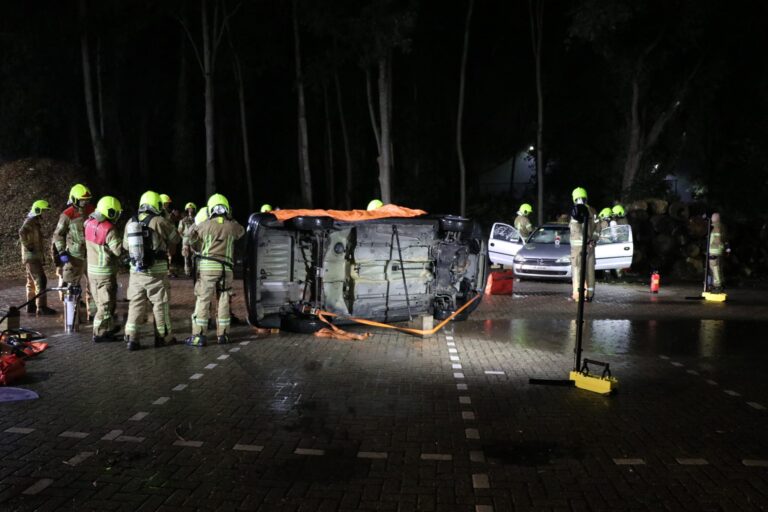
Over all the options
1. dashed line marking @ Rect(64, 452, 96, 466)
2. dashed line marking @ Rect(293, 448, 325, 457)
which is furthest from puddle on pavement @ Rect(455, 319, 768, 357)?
dashed line marking @ Rect(64, 452, 96, 466)

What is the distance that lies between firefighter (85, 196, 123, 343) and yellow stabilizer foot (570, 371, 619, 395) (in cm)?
624

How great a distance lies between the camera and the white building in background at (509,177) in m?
40.0

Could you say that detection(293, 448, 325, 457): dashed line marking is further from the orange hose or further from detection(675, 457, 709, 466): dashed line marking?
the orange hose

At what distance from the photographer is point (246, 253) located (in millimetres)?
7938

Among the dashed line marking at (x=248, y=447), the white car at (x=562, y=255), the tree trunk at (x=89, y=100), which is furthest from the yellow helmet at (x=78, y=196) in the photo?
the tree trunk at (x=89, y=100)

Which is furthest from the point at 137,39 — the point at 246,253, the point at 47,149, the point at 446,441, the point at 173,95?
the point at 446,441

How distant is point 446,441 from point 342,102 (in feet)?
107

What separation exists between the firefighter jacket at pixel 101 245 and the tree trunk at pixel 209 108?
56.3ft

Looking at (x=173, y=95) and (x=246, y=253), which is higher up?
(x=173, y=95)

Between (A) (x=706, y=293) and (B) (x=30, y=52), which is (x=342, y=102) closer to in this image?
(B) (x=30, y=52)

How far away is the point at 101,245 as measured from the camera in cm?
850

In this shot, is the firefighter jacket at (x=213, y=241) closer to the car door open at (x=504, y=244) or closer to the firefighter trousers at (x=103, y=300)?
the firefighter trousers at (x=103, y=300)

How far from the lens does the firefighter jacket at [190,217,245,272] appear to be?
8.41 metres

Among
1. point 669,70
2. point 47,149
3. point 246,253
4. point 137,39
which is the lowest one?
point 246,253
